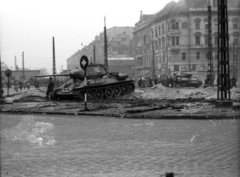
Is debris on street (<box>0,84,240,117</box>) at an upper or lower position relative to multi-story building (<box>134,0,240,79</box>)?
lower

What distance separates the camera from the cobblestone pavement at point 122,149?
21.8ft

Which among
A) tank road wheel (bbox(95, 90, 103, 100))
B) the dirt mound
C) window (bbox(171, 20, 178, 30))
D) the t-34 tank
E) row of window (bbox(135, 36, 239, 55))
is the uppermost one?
window (bbox(171, 20, 178, 30))

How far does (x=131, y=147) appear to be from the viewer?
29.0 feet

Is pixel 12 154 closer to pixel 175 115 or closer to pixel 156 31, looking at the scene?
pixel 175 115

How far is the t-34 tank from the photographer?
28.3 meters

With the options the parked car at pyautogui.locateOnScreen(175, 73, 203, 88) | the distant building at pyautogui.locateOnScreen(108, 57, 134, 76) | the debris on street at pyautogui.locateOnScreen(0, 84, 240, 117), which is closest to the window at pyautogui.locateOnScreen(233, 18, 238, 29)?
the parked car at pyautogui.locateOnScreen(175, 73, 203, 88)

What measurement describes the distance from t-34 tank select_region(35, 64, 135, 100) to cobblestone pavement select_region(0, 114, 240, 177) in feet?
48.5

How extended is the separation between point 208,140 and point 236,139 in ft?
1.93

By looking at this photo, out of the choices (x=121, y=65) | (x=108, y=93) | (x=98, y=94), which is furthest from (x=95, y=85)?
(x=121, y=65)

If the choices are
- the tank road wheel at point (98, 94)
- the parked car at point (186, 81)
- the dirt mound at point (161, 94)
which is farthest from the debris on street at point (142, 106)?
the parked car at point (186, 81)

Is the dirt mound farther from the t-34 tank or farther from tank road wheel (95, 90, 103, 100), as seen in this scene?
tank road wheel (95, 90, 103, 100)

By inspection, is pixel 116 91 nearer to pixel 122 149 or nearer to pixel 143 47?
pixel 122 149

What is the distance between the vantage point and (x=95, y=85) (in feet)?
93.8

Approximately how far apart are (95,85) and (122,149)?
20.1 meters
